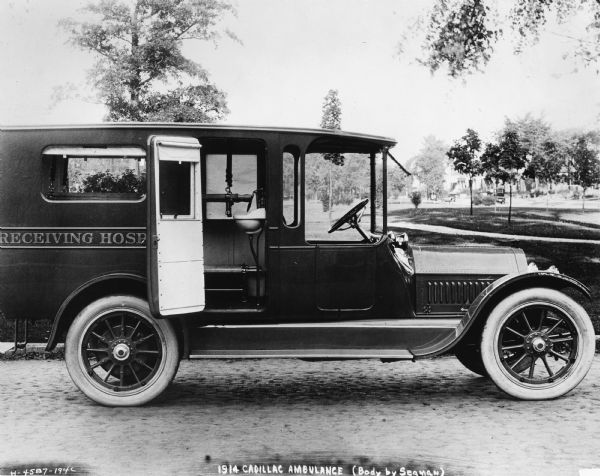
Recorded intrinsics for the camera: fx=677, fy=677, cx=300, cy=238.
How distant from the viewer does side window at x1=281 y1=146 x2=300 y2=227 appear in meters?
4.71

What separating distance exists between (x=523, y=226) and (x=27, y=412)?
5.77 meters

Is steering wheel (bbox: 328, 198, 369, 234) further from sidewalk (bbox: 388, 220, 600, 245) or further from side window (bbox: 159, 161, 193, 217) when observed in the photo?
sidewalk (bbox: 388, 220, 600, 245)

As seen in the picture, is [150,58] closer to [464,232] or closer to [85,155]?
[85,155]

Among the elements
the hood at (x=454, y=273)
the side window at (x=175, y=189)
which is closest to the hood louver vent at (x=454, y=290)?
the hood at (x=454, y=273)

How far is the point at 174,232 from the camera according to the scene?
14.1ft

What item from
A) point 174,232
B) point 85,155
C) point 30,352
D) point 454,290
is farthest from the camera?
point 30,352

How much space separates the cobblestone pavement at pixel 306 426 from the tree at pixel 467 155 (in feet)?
10.1

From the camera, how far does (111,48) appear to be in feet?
23.7

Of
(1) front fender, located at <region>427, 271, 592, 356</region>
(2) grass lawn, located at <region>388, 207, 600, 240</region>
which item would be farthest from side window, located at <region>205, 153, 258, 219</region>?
(2) grass lawn, located at <region>388, 207, 600, 240</region>

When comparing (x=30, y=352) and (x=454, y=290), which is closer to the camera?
(x=454, y=290)

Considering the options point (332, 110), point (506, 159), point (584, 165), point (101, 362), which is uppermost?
point (332, 110)

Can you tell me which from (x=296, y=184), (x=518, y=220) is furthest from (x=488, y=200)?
(x=296, y=184)

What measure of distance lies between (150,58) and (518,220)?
179 inches

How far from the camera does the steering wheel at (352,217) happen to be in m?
4.87
